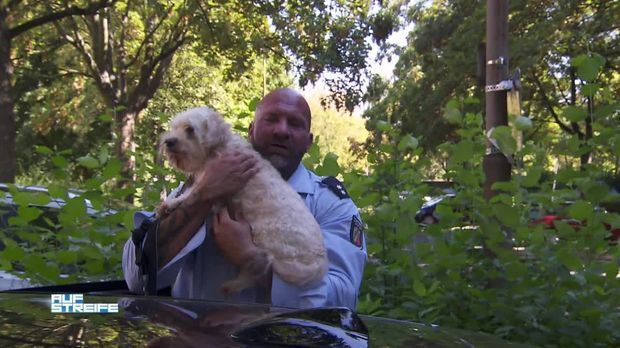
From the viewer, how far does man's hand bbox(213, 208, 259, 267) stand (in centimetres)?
226

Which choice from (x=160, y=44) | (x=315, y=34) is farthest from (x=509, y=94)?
(x=160, y=44)

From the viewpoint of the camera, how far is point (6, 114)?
12.3 meters

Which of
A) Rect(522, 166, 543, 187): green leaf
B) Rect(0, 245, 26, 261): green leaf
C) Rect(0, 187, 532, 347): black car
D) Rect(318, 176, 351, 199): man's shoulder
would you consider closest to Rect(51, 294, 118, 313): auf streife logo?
Rect(0, 187, 532, 347): black car

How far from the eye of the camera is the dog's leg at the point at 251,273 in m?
2.28

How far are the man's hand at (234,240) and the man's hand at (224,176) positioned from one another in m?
0.10

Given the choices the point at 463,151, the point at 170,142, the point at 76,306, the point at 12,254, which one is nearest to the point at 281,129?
the point at 170,142

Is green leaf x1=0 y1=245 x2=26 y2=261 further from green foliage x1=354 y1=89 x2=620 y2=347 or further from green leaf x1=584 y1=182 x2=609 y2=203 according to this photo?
green leaf x1=584 y1=182 x2=609 y2=203

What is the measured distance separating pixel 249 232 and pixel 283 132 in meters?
0.48

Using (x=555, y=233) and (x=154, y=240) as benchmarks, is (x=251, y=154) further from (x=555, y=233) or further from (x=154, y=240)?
(x=555, y=233)

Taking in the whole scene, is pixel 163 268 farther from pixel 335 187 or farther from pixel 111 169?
pixel 111 169

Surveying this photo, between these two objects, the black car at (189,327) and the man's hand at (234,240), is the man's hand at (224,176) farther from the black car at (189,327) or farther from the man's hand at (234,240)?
the black car at (189,327)

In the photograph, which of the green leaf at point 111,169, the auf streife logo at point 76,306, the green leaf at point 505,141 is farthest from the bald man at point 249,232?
the green leaf at point 505,141

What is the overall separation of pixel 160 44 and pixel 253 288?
20170 millimetres

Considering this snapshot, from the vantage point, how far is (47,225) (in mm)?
3889
